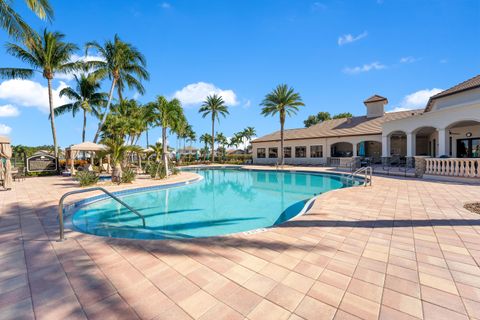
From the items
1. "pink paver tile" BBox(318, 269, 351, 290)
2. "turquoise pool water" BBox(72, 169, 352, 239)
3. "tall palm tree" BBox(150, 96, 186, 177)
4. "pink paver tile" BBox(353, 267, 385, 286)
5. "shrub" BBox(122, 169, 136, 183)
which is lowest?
"turquoise pool water" BBox(72, 169, 352, 239)

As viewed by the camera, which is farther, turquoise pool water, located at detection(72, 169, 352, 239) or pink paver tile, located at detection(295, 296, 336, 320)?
turquoise pool water, located at detection(72, 169, 352, 239)

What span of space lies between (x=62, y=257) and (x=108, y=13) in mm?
12395

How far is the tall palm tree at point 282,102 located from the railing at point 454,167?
1393 cm

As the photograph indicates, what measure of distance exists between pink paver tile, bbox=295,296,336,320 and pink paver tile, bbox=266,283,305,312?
0.06 m

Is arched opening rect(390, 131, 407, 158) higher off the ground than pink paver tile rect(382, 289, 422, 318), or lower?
higher

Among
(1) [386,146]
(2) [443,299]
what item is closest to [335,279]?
(2) [443,299]

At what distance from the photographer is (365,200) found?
7254 millimetres

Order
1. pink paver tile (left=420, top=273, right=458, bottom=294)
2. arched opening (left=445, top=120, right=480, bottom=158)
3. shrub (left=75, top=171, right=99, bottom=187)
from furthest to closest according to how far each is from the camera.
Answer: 1. arched opening (left=445, top=120, right=480, bottom=158)
2. shrub (left=75, top=171, right=99, bottom=187)
3. pink paver tile (left=420, top=273, right=458, bottom=294)

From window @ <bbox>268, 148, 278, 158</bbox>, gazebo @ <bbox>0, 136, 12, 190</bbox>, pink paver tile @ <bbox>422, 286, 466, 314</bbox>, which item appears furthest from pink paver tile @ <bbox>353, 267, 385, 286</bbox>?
window @ <bbox>268, 148, 278, 158</bbox>

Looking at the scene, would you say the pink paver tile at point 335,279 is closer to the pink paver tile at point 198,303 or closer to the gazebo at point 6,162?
the pink paver tile at point 198,303

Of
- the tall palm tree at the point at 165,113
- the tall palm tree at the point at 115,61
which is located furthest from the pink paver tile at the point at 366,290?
the tall palm tree at the point at 115,61

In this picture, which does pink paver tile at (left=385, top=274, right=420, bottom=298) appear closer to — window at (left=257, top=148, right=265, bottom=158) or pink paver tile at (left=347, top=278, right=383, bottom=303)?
pink paver tile at (left=347, top=278, right=383, bottom=303)

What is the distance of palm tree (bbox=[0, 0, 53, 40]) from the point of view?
25.3 ft

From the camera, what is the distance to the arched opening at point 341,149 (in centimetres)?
2713
